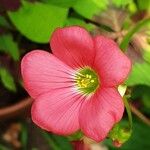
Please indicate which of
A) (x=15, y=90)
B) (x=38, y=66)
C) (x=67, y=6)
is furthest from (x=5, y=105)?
(x=38, y=66)

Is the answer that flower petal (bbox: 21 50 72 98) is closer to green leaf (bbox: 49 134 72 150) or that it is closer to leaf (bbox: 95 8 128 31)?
leaf (bbox: 95 8 128 31)

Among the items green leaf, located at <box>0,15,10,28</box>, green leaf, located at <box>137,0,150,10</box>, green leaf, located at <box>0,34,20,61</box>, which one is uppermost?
green leaf, located at <box>137,0,150,10</box>

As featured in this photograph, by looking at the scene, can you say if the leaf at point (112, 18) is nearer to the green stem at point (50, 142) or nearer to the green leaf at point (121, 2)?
the green leaf at point (121, 2)

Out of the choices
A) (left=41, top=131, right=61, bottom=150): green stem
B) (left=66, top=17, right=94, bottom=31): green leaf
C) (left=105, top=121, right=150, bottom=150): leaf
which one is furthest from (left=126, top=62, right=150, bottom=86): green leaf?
(left=41, top=131, right=61, bottom=150): green stem

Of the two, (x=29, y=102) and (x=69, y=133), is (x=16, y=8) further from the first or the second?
(x=69, y=133)

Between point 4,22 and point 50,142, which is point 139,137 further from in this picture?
point 4,22

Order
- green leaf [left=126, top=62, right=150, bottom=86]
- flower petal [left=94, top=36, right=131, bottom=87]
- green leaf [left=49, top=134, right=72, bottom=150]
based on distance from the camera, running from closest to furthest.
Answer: flower petal [left=94, top=36, right=131, bottom=87] → green leaf [left=126, top=62, right=150, bottom=86] → green leaf [left=49, top=134, right=72, bottom=150]
